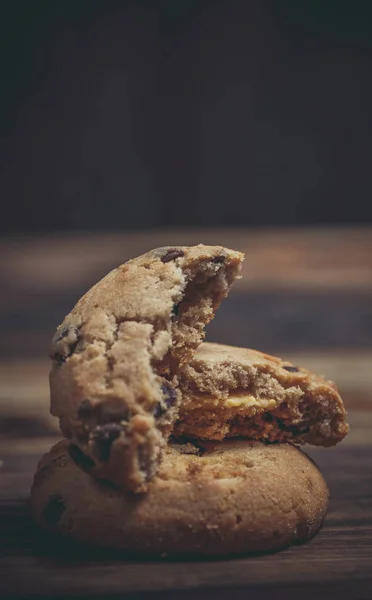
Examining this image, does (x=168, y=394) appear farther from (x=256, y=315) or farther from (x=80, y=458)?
(x=256, y=315)

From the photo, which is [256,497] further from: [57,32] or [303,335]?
[57,32]

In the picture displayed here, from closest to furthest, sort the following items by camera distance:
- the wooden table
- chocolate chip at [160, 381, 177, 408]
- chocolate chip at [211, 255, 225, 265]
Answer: chocolate chip at [160, 381, 177, 408] → chocolate chip at [211, 255, 225, 265] → the wooden table

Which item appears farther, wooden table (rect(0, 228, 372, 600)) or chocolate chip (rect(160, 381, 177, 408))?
wooden table (rect(0, 228, 372, 600))

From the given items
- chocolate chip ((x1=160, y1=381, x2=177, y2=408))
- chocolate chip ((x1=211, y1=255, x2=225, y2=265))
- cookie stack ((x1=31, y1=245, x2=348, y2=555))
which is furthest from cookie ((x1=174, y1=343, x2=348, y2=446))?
chocolate chip ((x1=211, y1=255, x2=225, y2=265))

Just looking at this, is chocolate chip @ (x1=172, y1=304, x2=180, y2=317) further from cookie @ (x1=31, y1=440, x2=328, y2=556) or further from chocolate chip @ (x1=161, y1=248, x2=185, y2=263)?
cookie @ (x1=31, y1=440, x2=328, y2=556)

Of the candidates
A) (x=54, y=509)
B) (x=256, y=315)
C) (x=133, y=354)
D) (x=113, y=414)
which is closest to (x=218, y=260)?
(x=133, y=354)

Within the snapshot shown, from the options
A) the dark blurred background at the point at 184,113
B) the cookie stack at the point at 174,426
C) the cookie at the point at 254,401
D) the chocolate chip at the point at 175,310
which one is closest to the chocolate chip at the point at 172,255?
the cookie stack at the point at 174,426

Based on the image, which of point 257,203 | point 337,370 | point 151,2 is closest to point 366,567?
point 337,370
